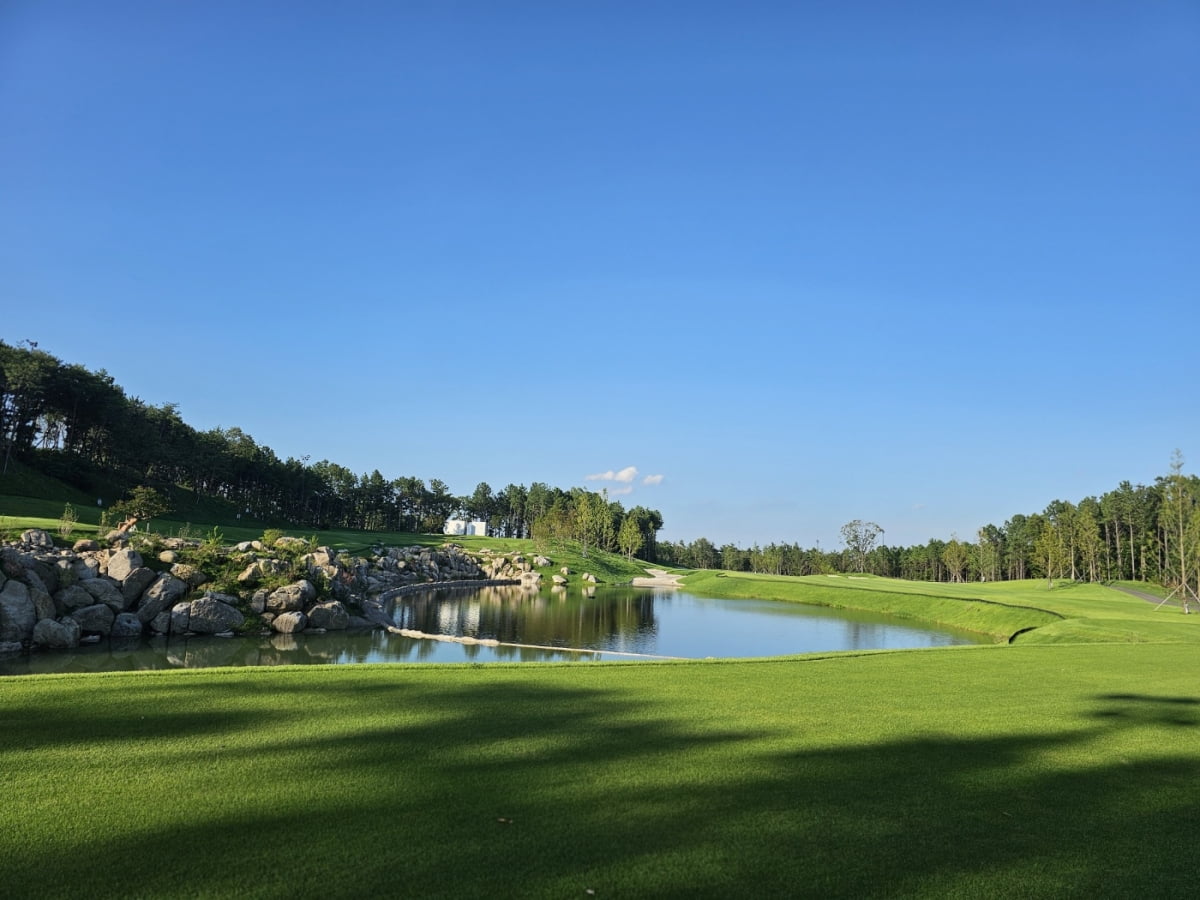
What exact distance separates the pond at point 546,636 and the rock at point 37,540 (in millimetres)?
6506

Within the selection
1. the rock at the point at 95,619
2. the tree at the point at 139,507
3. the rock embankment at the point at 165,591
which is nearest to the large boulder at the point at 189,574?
the rock embankment at the point at 165,591

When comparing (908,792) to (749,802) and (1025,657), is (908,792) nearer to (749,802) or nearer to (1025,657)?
(749,802)

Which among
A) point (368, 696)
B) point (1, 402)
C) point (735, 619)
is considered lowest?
point (735, 619)

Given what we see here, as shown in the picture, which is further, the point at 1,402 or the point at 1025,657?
the point at 1,402

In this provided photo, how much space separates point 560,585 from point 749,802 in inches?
2395

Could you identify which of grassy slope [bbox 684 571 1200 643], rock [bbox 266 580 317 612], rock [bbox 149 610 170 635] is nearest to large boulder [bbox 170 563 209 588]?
rock [bbox 149 610 170 635]

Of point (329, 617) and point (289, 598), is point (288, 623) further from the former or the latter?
point (329, 617)

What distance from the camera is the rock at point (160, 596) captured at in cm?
2447

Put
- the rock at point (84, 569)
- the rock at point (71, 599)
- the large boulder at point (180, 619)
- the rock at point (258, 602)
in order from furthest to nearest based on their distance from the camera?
the rock at point (258, 602) → the large boulder at point (180, 619) → the rock at point (84, 569) → the rock at point (71, 599)

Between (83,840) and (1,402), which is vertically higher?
(1,402)

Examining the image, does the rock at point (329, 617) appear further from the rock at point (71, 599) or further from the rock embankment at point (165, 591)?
the rock at point (71, 599)

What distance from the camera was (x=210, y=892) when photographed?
4.02m

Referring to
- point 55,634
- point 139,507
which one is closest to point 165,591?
point 55,634

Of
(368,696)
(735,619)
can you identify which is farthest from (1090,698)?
(735,619)
